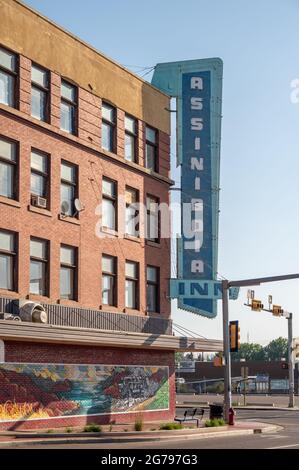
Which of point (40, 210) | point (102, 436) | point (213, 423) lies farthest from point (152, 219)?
point (102, 436)

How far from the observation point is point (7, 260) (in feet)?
113

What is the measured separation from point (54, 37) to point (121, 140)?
6.62m

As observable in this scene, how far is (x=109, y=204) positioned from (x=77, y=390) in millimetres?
9288

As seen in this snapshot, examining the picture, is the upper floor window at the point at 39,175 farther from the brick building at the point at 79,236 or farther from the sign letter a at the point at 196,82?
the sign letter a at the point at 196,82

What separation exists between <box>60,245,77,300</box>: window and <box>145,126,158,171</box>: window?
8.55 m

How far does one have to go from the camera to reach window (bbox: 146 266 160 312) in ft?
145

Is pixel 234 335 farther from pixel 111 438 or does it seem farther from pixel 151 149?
pixel 151 149

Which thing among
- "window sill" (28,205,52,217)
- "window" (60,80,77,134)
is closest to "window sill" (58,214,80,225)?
"window sill" (28,205,52,217)

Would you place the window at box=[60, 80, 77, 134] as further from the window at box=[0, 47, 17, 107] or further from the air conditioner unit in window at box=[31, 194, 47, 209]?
the air conditioner unit in window at box=[31, 194, 47, 209]

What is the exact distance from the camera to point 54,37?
124 feet

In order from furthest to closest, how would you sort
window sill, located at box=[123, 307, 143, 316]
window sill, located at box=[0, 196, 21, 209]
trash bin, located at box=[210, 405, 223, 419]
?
window sill, located at box=[123, 307, 143, 316], trash bin, located at box=[210, 405, 223, 419], window sill, located at box=[0, 196, 21, 209]

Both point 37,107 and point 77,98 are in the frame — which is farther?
point 77,98
